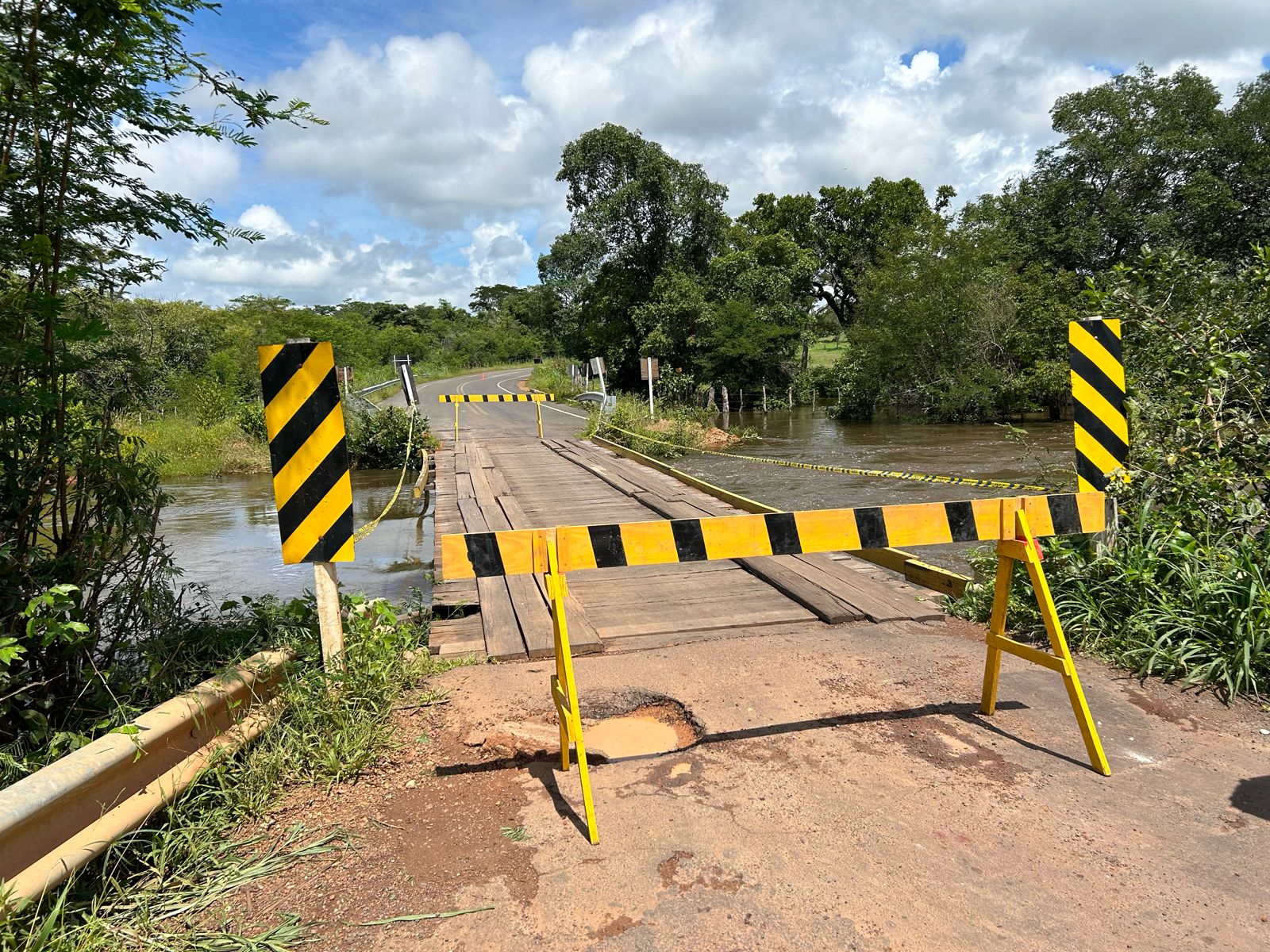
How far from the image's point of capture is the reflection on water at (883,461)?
1185 cm

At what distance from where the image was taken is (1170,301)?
16.9ft

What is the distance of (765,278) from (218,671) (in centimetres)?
3070

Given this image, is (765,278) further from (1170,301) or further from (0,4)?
(0,4)

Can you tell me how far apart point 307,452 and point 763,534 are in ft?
6.34

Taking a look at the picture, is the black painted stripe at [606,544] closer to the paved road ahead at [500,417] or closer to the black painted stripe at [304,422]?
the black painted stripe at [304,422]

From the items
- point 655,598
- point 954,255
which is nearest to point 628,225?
point 954,255

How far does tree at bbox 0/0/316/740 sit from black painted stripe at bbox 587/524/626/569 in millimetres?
1782

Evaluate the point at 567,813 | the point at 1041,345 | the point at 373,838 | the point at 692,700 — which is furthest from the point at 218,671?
the point at 1041,345

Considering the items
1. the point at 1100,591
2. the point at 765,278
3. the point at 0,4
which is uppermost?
the point at 765,278

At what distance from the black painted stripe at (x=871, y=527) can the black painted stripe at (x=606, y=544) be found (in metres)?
0.98

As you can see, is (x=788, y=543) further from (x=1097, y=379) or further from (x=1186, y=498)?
(x=1186, y=498)

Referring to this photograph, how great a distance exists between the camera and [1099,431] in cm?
437

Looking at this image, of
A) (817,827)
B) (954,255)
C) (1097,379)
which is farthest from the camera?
(954,255)

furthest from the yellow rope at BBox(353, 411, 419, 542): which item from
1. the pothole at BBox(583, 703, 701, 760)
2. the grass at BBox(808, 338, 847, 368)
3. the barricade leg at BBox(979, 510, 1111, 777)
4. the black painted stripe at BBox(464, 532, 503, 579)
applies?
the grass at BBox(808, 338, 847, 368)
